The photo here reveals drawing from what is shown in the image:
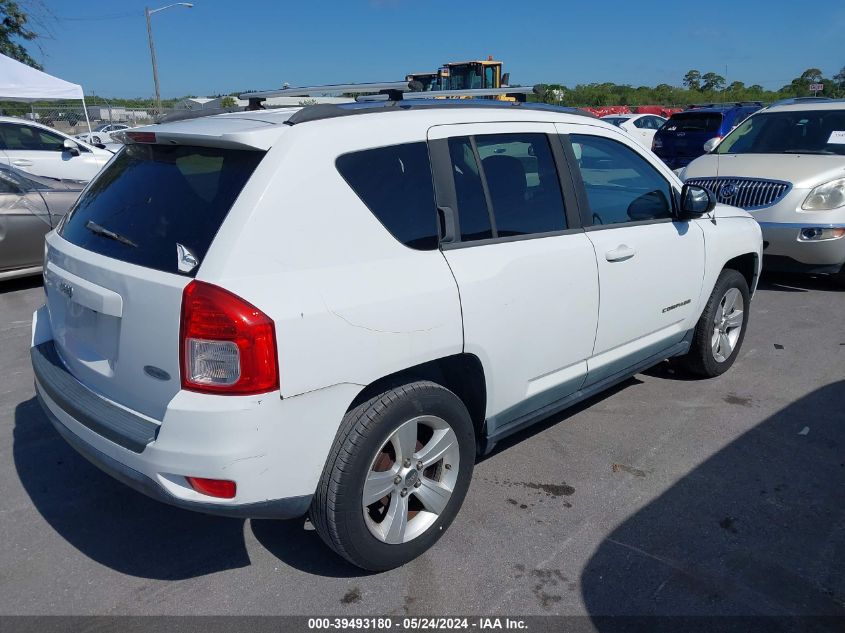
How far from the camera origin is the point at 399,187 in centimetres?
286

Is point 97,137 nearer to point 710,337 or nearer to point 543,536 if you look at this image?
point 710,337

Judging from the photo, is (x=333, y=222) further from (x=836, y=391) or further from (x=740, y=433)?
(x=836, y=391)

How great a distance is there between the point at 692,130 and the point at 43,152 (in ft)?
45.1

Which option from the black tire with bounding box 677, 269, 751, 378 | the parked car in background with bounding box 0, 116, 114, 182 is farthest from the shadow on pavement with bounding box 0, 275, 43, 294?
the black tire with bounding box 677, 269, 751, 378

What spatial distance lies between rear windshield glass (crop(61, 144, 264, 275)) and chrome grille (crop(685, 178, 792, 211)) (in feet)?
18.6

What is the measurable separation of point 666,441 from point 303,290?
2629 millimetres

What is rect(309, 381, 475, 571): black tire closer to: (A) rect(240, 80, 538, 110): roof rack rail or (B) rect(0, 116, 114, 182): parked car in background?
(A) rect(240, 80, 538, 110): roof rack rail


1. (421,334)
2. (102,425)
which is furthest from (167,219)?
(421,334)

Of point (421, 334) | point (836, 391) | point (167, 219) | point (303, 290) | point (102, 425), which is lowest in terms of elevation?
point (836, 391)

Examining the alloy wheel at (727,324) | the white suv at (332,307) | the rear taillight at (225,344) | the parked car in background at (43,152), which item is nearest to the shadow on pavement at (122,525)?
the white suv at (332,307)

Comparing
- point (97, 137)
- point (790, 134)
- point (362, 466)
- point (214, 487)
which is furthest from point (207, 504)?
point (97, 137)

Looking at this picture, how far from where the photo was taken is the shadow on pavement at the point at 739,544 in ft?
9.11

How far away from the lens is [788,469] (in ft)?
12.5

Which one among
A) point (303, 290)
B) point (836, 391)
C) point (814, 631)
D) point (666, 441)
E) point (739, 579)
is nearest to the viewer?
point (303, 290)
